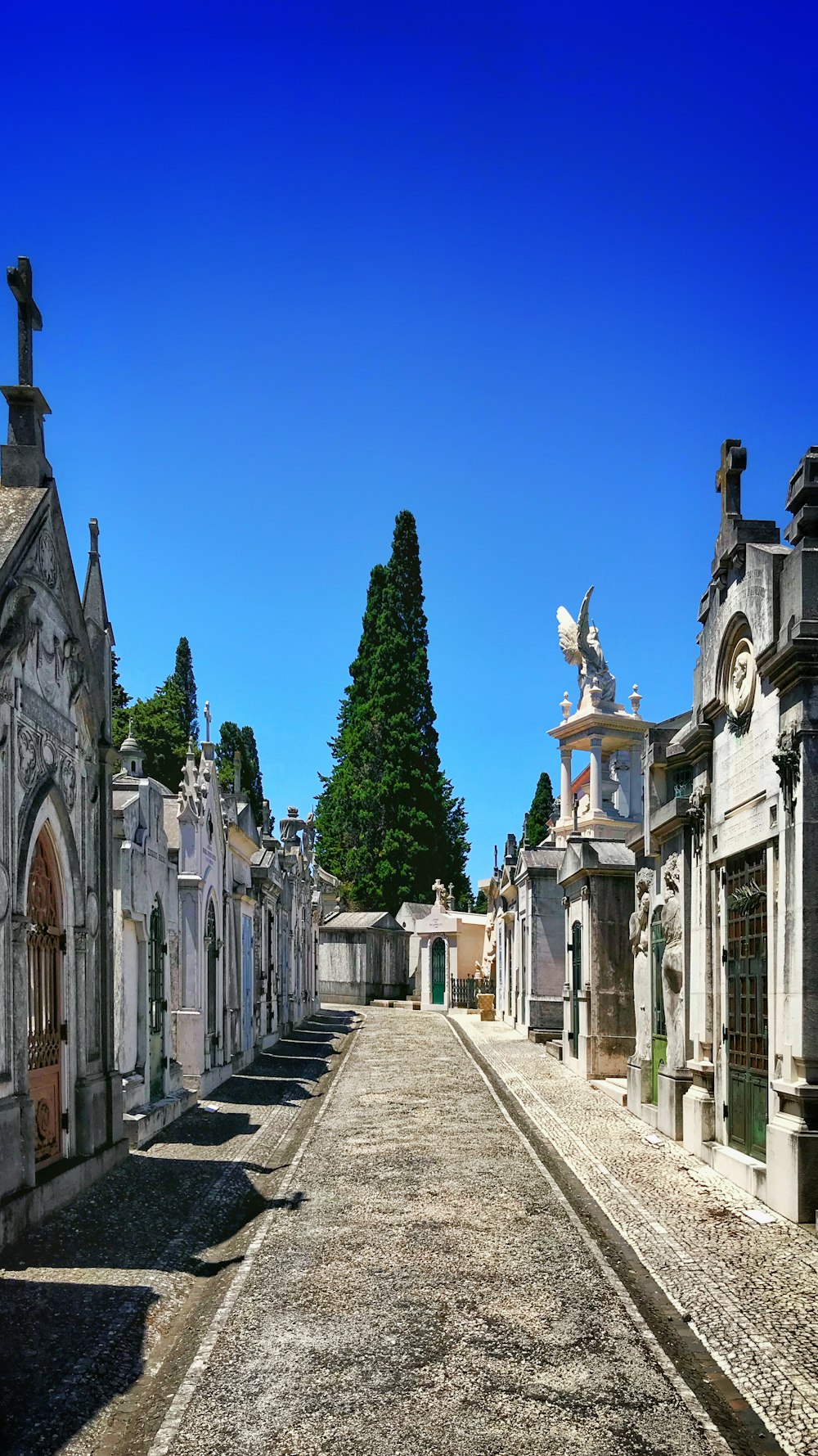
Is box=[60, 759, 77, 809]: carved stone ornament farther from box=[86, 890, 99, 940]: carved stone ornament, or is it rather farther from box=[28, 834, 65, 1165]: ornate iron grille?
box=[86, 890, 99, 940]: carved stone ornament

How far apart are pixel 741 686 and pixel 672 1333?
240 inches

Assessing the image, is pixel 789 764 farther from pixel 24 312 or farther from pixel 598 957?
pixel 598 957

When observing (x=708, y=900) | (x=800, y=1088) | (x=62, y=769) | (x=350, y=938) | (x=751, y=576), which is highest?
(x=751, y=576)

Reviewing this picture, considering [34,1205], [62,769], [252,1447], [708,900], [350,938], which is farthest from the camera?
[350,938]

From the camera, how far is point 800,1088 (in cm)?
903

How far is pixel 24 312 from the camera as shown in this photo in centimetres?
1052

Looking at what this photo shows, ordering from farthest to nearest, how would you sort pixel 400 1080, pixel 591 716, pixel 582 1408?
pixel 591 716 → pixel 400 1080 → pixel 582 1408

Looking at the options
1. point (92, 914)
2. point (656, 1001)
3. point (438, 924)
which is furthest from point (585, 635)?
point (92, 914)

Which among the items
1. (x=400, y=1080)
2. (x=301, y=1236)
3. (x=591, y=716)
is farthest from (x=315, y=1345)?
(x=591, y=716)

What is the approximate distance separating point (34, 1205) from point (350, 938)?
132 ft

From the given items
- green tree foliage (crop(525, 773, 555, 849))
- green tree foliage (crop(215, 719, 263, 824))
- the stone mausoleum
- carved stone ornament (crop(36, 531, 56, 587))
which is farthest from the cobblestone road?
A: green tree foliage (crop(215, 719, 263, 824))

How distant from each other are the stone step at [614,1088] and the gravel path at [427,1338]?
219 inches

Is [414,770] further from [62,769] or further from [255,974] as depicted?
[62,769]

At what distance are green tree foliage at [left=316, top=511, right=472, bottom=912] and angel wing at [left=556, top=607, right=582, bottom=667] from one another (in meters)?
15.7
